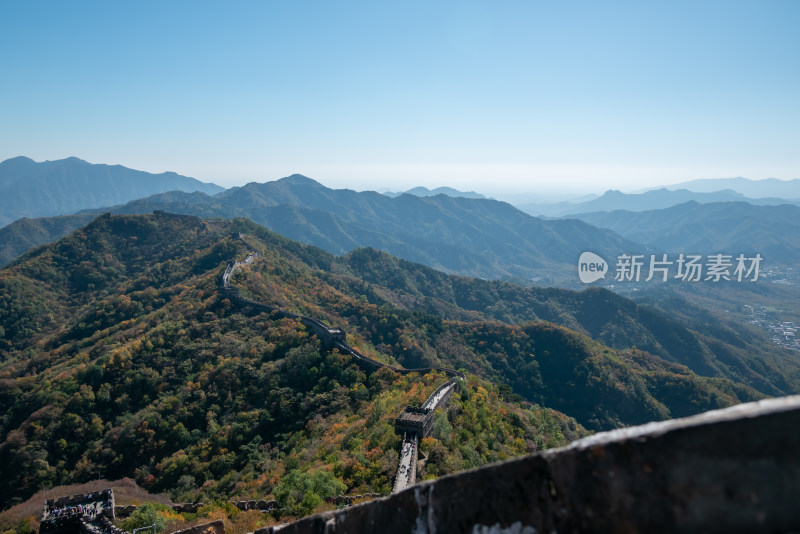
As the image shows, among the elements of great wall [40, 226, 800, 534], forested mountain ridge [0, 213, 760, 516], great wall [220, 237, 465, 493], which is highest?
great wall [40, 226, 800, 534]

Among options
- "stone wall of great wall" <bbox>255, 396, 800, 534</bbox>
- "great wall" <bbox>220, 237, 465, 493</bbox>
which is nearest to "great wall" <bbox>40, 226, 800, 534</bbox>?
"stone wall of great wall" <bbox>255, 396, 800, 534</bbox>

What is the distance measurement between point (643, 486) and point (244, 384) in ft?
151

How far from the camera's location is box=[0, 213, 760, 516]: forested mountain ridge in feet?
105

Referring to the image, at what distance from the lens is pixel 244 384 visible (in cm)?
4372

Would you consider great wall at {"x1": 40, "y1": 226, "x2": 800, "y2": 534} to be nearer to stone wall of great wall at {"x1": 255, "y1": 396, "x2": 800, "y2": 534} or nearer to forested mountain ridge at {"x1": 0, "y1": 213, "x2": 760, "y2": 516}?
stone wall of great wall at {"x1": 255, "y1": 396, "x2": 800, "y2": 534}

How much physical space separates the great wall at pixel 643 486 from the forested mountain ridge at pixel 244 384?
20947mm

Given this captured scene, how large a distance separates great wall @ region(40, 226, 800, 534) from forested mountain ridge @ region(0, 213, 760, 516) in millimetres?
20947

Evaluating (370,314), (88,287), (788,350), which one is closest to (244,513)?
(370,314)

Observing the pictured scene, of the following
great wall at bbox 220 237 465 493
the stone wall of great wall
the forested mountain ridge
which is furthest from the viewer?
the forested mountain ridge

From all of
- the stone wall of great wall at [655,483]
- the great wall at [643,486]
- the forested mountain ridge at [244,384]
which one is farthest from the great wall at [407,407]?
the stone wall of great wall at [655,483]

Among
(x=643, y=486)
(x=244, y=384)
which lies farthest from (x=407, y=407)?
(x=643, y=486)

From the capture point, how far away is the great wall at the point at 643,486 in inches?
101

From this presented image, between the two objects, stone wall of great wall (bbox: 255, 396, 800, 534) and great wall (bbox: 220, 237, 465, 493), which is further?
great wall (bbox: 220, 237, 465, 493)

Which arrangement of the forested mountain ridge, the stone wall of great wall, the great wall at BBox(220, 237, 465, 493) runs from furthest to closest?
the forested mountain ridge, the great wall at BBox(220, 237, 465, 493), the stone wall of great wall
